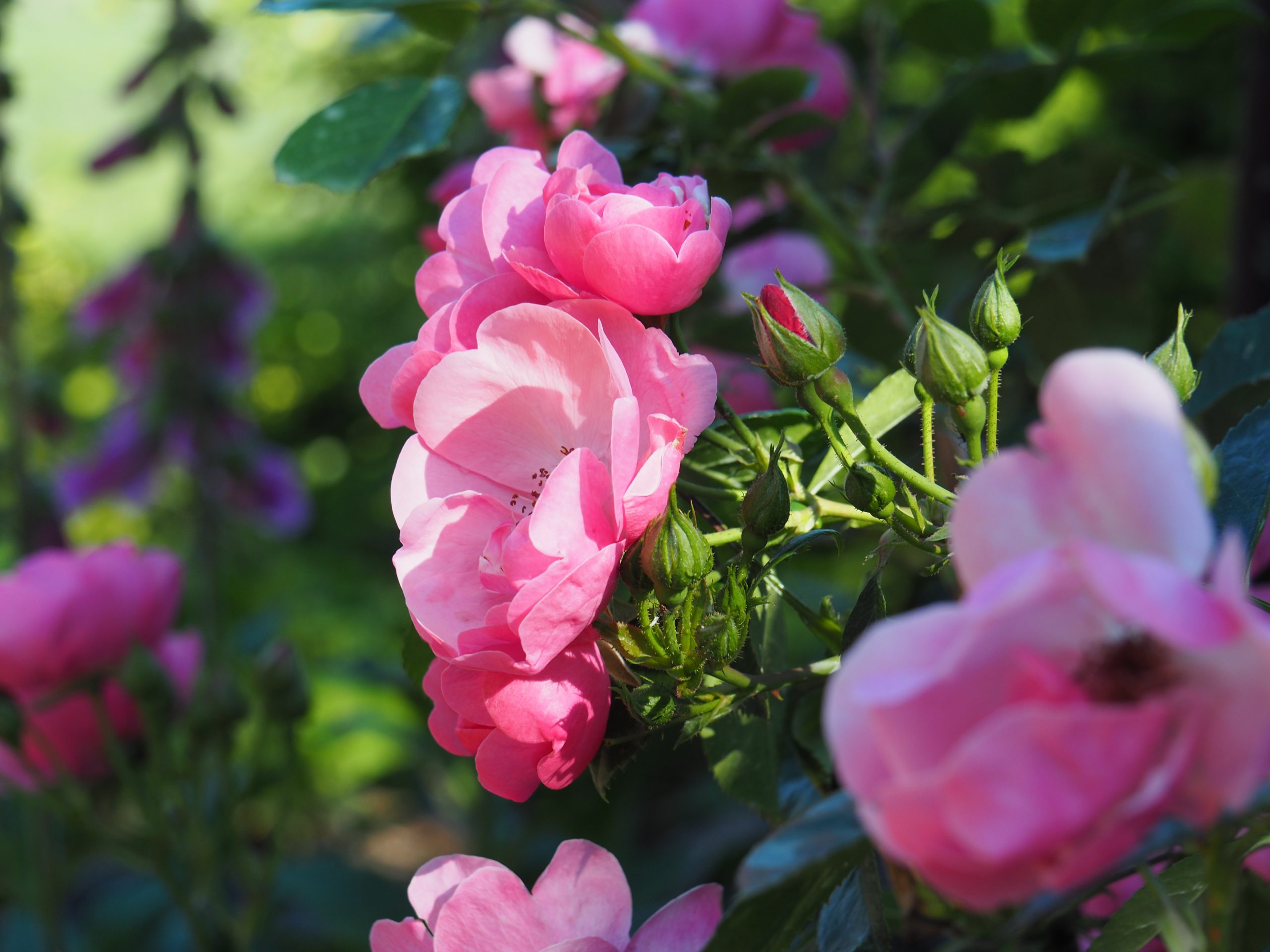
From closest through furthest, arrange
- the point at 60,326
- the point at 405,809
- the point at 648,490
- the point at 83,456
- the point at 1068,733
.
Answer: the point at 1068,733
the point at 648,490
the point at 83,456
the point at 405,809
the point at 60,326

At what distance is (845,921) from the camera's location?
37 cm

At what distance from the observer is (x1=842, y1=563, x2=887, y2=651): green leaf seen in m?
0.36

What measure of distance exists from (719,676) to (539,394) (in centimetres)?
11

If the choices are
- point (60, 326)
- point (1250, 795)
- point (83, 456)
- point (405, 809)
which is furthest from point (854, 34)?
point (60, 326)

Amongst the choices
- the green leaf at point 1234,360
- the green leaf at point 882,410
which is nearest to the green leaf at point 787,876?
the green leaf at point 882,410

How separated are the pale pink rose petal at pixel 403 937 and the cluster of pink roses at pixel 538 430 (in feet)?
0.16

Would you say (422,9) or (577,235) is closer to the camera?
(577,235)

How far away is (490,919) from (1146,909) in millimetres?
193

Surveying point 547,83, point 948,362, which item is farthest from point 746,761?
point 547,83

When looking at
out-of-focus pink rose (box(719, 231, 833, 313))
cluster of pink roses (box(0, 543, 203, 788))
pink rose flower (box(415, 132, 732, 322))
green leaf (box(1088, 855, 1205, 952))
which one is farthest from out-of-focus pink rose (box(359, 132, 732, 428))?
cluster of pink roses (box(0, 543, 203, 788))

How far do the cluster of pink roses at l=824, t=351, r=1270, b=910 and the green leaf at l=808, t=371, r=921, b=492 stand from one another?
17cm

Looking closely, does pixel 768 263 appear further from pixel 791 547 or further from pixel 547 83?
pixel 791 547

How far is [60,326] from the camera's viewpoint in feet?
12.4

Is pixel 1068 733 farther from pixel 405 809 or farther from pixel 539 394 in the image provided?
pixel 405 809
